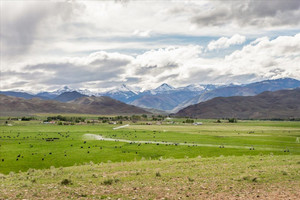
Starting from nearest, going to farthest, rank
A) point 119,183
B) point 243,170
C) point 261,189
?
point 261,189 → point 119,183 → point 243,170

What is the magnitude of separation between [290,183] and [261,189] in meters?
3.80

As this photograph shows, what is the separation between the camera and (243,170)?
30906 millimetres

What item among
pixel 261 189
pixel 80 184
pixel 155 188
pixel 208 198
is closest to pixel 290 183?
pixel 261 189

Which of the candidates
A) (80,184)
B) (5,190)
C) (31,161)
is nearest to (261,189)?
(80,184)

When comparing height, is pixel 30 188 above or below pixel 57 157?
above

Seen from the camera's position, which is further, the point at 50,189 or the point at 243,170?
the point at 243,170

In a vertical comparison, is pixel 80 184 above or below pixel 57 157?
above

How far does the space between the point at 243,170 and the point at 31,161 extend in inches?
2117

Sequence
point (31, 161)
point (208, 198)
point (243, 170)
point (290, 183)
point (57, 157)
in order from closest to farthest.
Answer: point (208, 198)
point (290, 183)
point (243, 170)
point (31, 161)
point (57, 157)

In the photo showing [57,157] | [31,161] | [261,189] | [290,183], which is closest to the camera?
[261,189]

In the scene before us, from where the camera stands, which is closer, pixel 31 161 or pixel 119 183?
pixel 119 183

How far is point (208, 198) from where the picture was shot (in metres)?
19.7

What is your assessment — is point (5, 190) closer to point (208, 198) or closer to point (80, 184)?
point (80, 184)

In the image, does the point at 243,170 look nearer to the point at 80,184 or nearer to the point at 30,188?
the point at 80,184
